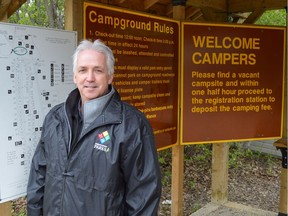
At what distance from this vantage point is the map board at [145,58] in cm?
267

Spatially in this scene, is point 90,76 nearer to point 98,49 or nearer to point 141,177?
point 98,49

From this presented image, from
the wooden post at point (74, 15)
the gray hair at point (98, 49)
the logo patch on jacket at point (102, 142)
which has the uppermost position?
the wooden post at point (74, 15)

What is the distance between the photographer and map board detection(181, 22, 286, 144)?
3467mm

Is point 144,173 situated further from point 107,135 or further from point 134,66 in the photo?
point 134,66

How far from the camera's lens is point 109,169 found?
1.71 m

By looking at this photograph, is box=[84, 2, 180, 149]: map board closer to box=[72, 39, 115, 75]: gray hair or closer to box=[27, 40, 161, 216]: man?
box=[72, 39, 115, 75]: gray hair

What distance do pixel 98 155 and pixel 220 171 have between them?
124 inches

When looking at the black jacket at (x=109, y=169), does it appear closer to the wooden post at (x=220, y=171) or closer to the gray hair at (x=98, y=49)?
the gray hair at (x=98, y=49)

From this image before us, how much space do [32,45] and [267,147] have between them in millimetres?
7128

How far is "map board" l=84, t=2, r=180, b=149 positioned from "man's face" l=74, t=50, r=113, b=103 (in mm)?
671

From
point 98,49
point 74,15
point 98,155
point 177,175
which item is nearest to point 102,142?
point 98,155

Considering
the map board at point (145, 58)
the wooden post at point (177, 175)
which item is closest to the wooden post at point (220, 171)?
the wooden post at point (177, 175)

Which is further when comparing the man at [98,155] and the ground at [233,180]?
the ground at [233,180]

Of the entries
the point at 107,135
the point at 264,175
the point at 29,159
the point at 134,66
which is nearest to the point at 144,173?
the point at 107,135
